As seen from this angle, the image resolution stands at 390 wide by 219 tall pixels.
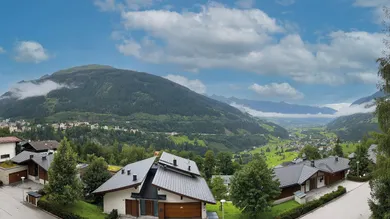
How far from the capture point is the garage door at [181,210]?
29375mm

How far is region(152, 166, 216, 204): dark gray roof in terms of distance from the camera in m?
29.0

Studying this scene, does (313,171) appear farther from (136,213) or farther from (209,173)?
(209,173)

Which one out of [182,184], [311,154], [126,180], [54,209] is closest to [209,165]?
[311,154]

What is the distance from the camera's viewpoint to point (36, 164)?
42.8m

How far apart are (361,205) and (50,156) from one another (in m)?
39.0

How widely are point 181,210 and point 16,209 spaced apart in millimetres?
15859

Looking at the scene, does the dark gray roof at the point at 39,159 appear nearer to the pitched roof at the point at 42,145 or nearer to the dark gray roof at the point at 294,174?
the pitched roof at the point at 42,145

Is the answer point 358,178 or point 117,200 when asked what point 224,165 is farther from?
point 117,200

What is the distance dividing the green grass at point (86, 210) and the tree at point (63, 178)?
100 cm

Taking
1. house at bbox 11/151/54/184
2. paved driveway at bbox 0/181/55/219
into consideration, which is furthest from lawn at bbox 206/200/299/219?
house at bbox 11/151/54/184

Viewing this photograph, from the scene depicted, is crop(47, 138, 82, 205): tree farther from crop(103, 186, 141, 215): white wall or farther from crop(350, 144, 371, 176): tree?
crop(350, 144, 371, 176): tree

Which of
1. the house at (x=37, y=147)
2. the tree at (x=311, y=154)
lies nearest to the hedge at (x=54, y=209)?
the house at (x=37, y=147)

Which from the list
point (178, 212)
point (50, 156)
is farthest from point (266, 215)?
point (50, 156)

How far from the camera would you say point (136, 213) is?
98.7 feet
